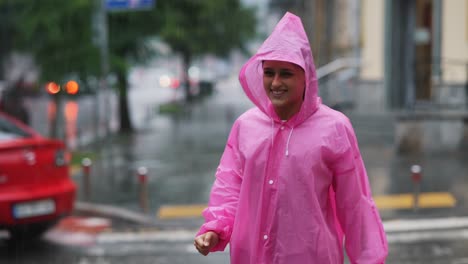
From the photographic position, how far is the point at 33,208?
739cm

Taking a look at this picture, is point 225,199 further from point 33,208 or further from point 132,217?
point 132,217

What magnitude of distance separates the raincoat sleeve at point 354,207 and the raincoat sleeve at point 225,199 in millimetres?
458

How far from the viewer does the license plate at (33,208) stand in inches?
285

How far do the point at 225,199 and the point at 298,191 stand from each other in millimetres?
373

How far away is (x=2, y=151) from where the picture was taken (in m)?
7.27

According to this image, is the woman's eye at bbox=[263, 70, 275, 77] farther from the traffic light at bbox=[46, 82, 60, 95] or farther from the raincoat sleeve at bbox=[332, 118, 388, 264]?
the traffic light at bbox=[46, 82, 60, 95]

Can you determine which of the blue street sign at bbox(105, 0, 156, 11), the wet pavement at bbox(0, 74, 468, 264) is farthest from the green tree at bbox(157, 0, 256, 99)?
the blue street sign at bbox(105, 0, 156, 11)

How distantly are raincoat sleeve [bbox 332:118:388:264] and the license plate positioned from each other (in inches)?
196

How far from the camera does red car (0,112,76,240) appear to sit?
23.7 ft

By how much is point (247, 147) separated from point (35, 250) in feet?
17.5

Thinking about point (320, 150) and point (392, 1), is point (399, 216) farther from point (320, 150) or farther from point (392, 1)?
point (392, 1)

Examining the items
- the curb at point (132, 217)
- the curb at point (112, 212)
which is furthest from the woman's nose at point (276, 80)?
the curb at point (112, 212)

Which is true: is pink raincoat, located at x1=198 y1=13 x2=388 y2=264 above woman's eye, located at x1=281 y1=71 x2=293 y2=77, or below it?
below

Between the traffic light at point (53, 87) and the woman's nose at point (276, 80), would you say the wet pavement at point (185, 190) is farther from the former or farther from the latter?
the woman's nose at point (276, 80)
